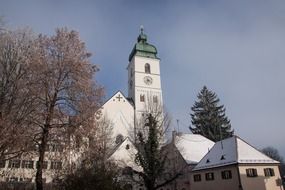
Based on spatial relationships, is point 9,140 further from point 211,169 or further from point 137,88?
point 137,88

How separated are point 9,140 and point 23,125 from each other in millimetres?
1224

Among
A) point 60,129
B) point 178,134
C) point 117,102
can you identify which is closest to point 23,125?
point 60,129

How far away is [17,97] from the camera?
1517cm

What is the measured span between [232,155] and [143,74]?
101ft

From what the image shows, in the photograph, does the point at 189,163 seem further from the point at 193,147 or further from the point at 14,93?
the point at 14,93

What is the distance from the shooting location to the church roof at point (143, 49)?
58.4m

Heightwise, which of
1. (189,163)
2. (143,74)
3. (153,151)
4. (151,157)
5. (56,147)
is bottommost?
(56,147)

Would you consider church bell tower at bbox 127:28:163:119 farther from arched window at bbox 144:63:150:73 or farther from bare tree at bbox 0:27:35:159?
bare tree at bbox 0:27:35:159

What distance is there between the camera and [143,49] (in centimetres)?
5925

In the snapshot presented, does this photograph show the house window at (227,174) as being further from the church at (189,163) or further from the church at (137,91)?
the church at (137,91)

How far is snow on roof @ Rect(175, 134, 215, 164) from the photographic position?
36625 mm

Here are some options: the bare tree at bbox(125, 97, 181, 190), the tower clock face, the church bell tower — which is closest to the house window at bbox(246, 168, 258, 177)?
the bare tree at bbox(125, 97, 181, 190)

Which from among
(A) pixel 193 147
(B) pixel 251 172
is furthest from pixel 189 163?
(B) pixel 251 172

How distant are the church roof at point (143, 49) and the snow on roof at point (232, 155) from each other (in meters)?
30.7
